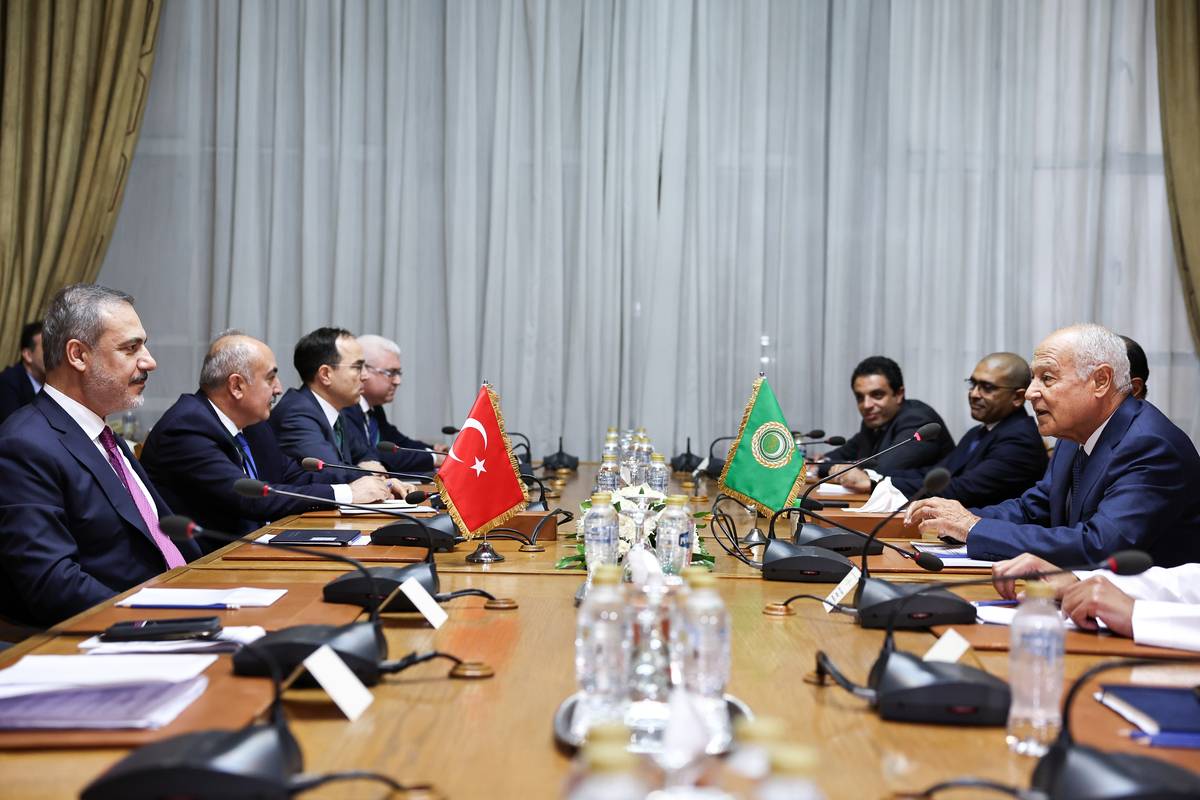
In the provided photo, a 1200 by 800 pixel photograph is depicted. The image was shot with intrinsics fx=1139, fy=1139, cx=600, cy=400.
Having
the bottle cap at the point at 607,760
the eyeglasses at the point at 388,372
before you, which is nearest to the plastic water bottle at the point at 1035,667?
the bottle cap at the point at 607,760

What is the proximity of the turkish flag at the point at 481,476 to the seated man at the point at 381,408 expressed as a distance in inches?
97.1

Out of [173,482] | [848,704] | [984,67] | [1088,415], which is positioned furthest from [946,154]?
[848,704]

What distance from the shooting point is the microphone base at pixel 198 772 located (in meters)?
1.18

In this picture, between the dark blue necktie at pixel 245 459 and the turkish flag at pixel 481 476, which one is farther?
the dark blue necktie at pixel 245 459

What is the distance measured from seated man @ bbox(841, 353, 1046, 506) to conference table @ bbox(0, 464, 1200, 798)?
88.1 inches

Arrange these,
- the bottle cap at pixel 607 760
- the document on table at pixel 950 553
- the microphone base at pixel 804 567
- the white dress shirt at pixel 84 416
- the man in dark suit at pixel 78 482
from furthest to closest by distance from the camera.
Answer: the document on table at pixel 950 553
the white dress shirt at pixel 84 416
the microphone base at pixel 804 567
the man in dark suit at pixel 78 482
the bottle cap at pixel 607 760

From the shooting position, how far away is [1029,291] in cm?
636

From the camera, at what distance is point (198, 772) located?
1.18 m

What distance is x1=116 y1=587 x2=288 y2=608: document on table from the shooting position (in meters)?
2.21

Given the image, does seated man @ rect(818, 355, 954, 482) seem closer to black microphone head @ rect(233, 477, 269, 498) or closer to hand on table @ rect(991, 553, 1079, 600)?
hand on table @ rect(991, 553, 1079, 600)

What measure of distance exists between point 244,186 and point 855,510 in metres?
4.06

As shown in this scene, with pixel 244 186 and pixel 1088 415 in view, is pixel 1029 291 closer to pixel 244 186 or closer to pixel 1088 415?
pixel 1088 415

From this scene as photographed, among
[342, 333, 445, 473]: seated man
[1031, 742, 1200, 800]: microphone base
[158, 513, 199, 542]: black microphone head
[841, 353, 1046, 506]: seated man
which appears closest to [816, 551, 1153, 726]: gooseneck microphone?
[1031, 742, 1200, 800]: microphone base

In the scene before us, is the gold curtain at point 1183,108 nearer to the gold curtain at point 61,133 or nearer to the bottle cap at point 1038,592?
the bottle cap at point 1038,592
